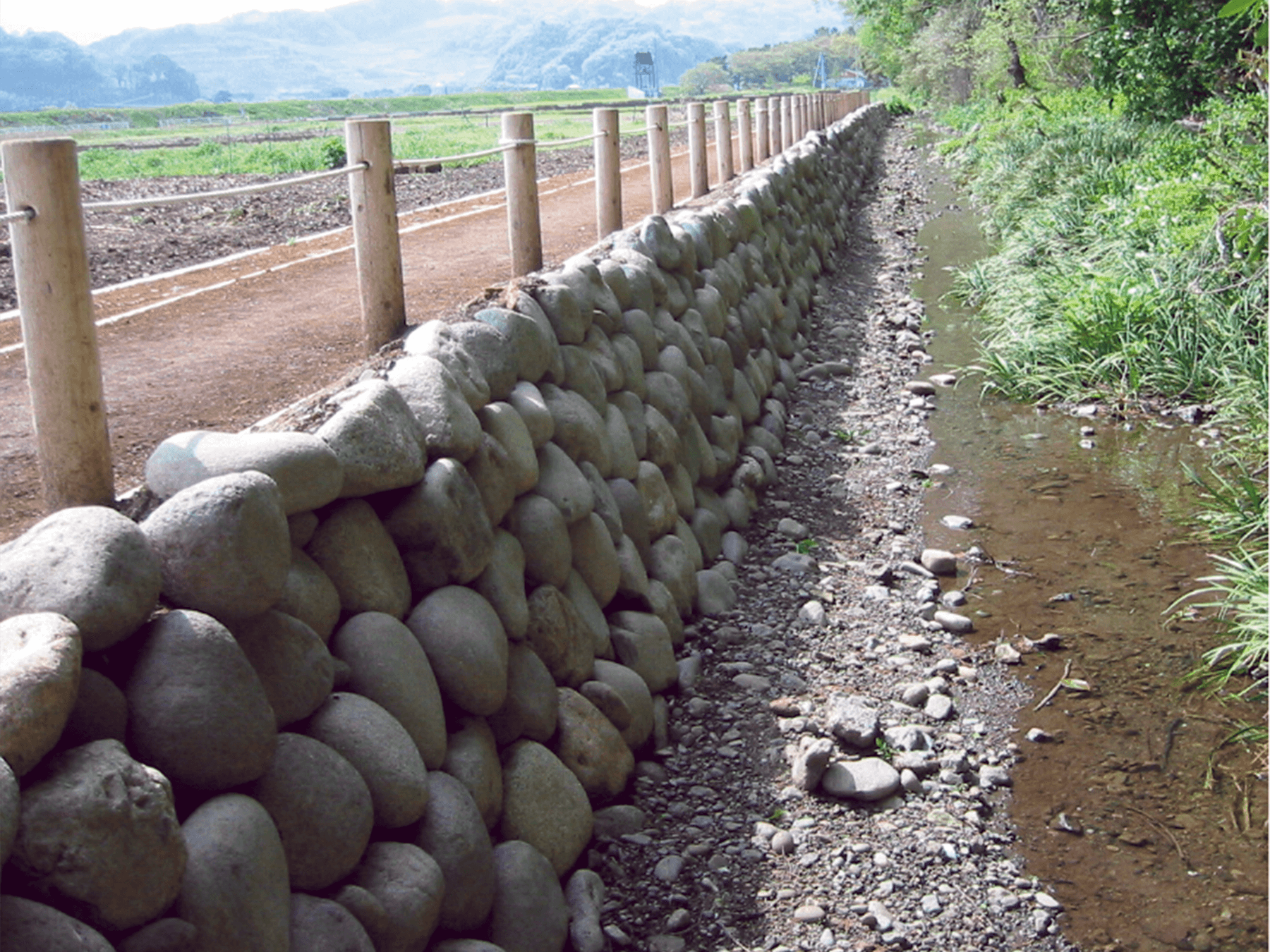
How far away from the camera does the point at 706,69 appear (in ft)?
620

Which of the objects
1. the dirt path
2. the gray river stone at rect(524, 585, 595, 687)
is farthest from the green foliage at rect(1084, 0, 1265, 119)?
the gray river stone at rect(524, 585, 595, 687)

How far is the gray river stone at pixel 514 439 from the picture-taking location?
4.03m

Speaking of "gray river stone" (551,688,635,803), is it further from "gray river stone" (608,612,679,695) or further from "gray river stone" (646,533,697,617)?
"gray river stone" (646,533,697,617)

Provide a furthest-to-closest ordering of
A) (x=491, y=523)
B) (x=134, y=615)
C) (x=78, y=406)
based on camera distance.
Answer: (x=491, y=523), (x=78, y=406), (x=134, y=615)

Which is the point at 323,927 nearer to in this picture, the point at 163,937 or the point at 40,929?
the point at 163,937

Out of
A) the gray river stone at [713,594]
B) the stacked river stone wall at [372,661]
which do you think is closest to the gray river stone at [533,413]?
the stacked river stone wall at [372,661]

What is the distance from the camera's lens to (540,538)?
4.07 metres

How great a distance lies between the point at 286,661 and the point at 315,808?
316mm

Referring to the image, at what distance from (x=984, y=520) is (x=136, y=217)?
9.86 metres

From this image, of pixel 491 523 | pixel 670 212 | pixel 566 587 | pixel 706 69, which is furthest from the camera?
pixel 706 69

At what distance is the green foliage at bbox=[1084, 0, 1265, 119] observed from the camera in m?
11.4

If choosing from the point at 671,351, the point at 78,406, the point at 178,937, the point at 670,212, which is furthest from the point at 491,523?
the point at 670,212

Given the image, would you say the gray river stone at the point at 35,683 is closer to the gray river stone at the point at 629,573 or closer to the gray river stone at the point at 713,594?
the gray river stone at the point at 629,573

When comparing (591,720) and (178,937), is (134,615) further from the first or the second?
(591,720)
